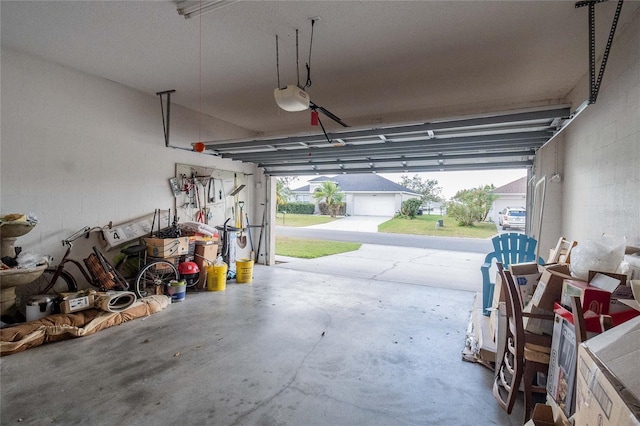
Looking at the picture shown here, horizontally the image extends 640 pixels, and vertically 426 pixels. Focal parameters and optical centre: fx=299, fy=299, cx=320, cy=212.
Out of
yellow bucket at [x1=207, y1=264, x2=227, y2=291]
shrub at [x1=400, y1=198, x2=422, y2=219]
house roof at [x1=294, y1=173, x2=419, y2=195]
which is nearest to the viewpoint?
yellow bucket at [x1=207, y1=264, x2=227, y2=291]

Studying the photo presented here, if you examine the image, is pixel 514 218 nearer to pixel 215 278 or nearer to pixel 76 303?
pixel 215 278

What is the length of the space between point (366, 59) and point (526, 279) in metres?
2.85

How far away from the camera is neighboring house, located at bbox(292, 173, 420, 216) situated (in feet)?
80.2

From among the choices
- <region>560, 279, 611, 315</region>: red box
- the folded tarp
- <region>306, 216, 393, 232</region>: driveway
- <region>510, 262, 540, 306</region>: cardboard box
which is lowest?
<region>306, 216, 393, 232</region>: driveway

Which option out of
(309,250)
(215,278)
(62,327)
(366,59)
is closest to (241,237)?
(215,278)

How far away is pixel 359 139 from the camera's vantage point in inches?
176

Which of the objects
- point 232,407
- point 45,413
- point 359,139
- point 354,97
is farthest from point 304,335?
point 354,97

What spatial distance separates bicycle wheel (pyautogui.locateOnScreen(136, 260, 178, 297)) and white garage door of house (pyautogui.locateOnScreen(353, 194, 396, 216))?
2137 centimetres

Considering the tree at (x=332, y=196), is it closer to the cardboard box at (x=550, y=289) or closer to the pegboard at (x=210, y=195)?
the pegboard at (x=210, y=195)

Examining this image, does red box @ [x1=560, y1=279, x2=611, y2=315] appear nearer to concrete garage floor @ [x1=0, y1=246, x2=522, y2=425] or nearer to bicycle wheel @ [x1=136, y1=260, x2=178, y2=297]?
concrete garage floor @ [x1=0, y1=246, x2=522, y2=425]

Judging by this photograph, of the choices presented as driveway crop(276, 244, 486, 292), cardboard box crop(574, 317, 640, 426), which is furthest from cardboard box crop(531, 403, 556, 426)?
driveway crop(276, 244, 486, 292)

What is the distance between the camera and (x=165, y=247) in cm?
454

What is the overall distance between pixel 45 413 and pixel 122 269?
294 centimetres

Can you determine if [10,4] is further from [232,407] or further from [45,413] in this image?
[232,407]
